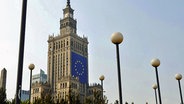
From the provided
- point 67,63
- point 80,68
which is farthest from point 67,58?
point 80,68

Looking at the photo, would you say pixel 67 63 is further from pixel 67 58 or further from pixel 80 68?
pixel 80 68

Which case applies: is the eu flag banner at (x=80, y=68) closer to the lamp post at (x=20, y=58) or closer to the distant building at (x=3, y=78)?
the distant building at (x=3, y=78)

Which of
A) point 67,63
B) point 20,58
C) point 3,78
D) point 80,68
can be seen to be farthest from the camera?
point 80,68

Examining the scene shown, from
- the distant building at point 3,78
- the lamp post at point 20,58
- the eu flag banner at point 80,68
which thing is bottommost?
the lamp post at point 20,58

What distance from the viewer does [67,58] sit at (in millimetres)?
131875

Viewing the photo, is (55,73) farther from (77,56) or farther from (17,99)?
(17,99)

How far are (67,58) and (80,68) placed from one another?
6.98 metres

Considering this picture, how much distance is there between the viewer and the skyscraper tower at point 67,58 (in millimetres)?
126875

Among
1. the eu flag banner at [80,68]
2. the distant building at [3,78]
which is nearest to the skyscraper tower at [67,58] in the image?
the eu flag banner at [80,68]

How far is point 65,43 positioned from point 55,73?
1340 centimetres

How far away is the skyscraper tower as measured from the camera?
4995 inches

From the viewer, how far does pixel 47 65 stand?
138m

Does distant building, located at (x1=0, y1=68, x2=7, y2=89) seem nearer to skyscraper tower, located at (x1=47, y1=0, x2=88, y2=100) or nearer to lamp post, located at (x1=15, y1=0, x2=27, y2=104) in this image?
lamp post, located at (x1=15, y1=0, x2=27, y2=104)

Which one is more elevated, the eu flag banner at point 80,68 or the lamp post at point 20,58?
the eu flag banner at point 80,68
